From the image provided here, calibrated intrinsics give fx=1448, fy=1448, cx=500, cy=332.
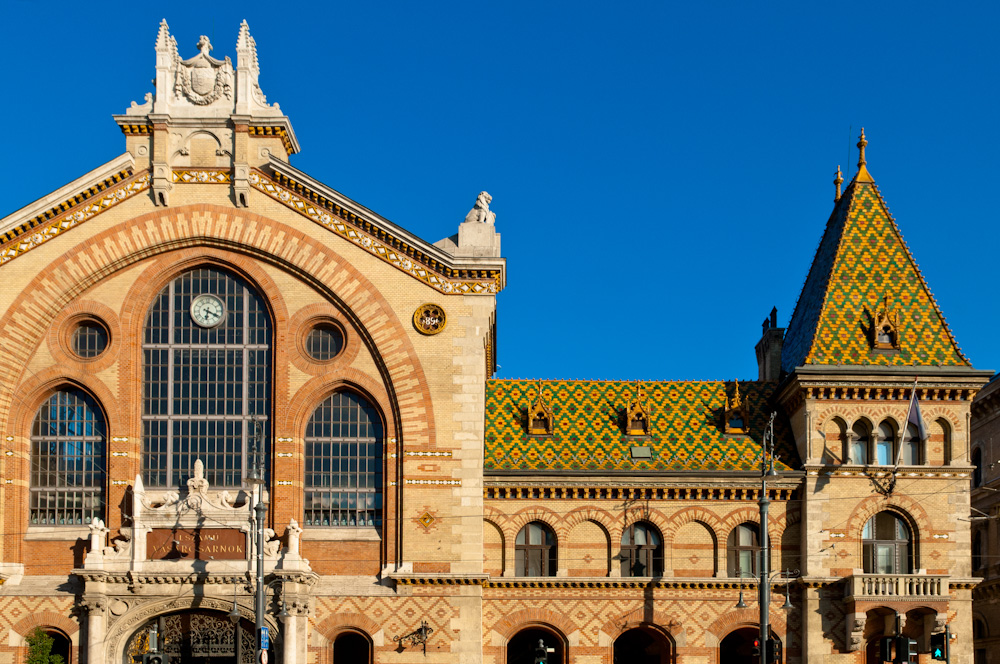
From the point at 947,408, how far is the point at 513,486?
1453 cm

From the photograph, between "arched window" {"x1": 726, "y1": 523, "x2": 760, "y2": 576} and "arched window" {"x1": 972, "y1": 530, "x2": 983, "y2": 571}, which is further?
"arched window" {"x1": 972, "y1": 530, "x2": 983, "y2": 571}

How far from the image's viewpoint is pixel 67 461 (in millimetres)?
46812

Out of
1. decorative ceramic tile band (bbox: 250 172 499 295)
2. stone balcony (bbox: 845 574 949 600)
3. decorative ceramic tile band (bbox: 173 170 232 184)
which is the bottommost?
stone balcony (bbox: 845 574 949 600)

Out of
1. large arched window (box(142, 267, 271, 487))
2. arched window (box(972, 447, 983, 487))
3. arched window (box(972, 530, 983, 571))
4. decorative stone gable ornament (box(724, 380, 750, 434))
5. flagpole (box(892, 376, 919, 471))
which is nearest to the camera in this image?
large arched window (box(142, 267, 271, 487))

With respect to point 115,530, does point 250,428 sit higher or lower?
higher

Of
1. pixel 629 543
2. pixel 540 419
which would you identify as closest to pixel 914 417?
pixel 629 543

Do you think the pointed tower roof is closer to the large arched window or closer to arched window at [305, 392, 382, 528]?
arched window at [305, 392, 382, 528]

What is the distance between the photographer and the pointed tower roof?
159 feet

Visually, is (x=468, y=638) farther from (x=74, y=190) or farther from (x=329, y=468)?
(x=74, y=190)

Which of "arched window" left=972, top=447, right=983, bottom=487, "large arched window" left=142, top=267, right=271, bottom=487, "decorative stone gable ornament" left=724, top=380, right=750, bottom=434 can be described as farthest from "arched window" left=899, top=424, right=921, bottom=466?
"large arched window" left=142, top=267, right=271, bottom=487

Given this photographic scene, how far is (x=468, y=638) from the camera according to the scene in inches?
1786

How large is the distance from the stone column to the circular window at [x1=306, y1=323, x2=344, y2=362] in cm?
1011

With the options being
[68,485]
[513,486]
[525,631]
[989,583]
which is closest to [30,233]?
→ [68,485]

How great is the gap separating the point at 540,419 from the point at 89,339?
1530 centimetres
